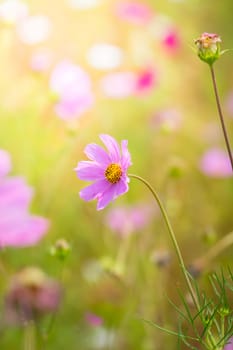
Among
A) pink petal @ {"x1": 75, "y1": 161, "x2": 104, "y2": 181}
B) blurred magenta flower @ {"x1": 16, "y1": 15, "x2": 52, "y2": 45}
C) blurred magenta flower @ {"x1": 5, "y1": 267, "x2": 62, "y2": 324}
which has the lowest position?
blurred magenta flower @ {"x1": 5, "y1": 267, "x2": 62, "y2": 324}

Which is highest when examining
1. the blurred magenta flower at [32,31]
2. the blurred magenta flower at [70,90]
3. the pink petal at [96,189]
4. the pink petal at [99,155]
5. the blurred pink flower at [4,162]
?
the blurred magenta flower at [32,31]

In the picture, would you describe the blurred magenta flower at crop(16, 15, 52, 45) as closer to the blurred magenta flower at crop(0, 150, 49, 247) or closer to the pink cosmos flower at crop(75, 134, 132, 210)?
the blurred magenta flower at crop(0, 150, 49, 247)

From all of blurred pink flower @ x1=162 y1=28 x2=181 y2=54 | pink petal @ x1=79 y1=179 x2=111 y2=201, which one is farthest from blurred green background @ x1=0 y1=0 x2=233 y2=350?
pink petal @ x1=79 y1=179 x2=111 y2=201

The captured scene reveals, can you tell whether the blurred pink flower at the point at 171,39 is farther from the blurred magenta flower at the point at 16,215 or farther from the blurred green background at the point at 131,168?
the blurred magenta flower at the point at 16,215

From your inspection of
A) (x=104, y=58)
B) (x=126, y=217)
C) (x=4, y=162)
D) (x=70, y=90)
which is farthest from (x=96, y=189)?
(x=104, y=58)

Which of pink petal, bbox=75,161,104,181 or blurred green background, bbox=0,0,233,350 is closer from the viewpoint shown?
pink petal, bbox=75,161,104,181

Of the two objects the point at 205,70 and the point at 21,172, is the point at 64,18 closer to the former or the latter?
the point at 205,70

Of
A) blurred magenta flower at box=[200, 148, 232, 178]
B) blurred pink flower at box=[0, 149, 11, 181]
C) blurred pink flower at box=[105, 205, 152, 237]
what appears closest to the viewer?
blurred pink flower at box=[0, 149, 11, 181]

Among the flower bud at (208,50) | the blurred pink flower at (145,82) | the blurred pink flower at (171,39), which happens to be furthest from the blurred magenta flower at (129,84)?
the flower bud at (208,50)
